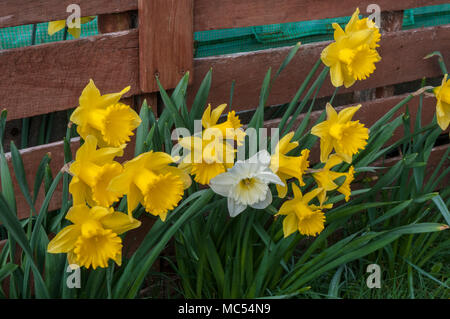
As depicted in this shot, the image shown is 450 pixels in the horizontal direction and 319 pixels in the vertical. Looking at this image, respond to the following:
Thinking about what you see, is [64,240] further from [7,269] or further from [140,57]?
[140,57]

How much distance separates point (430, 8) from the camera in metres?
2.73

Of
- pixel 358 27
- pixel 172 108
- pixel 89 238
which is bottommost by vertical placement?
pixel 89 238

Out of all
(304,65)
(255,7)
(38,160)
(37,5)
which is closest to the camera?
(37,5)

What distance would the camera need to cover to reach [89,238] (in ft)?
3.73

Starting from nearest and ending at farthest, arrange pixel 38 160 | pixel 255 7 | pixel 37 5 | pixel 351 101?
pixel 37 5, pixel 38 160, pixel 255 7, pixel 351 101

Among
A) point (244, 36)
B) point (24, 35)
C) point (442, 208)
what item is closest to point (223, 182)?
point (442, 208)

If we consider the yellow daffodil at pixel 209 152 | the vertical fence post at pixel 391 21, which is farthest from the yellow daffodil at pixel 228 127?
the vertical fence post at pixel 391 21

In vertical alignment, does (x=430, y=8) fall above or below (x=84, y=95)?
above

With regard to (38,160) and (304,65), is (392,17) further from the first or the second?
(38,160)

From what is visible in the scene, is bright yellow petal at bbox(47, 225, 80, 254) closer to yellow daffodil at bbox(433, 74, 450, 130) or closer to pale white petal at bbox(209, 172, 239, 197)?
pale white petal at bbox(209, 172, 239, 197)

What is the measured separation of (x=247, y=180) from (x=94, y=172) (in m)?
0.31
